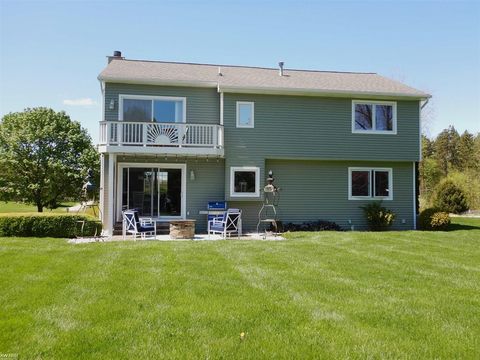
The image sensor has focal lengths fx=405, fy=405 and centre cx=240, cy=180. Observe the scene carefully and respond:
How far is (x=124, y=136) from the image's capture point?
1398 centimetres

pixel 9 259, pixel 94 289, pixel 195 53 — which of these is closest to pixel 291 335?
pixel 94 289

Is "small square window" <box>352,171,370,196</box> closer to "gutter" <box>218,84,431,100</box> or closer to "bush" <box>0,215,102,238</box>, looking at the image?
"gutter" <box>218,84,431,100</box>

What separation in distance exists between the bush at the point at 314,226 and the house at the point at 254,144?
346mm

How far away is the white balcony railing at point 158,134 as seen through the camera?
13.8 m

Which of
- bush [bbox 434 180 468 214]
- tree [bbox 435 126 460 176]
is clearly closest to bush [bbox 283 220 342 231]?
bush [bbox 434 180 468 214]

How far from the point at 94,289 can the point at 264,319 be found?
2.72 m

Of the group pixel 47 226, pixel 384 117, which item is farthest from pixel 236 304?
pixel 384 117

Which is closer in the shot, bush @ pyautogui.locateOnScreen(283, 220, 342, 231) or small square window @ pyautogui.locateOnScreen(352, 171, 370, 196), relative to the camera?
bush @ pyautogui.locateOnScreen(283, 220, 342, 231)

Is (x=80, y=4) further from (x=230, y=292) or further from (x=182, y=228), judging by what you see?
(x=230, y=292)

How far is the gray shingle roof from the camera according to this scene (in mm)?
15148

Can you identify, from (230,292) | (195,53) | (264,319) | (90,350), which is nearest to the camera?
(90,350)

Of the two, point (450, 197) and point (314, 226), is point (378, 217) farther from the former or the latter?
point (450, 197)

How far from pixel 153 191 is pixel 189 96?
3875 millimetres

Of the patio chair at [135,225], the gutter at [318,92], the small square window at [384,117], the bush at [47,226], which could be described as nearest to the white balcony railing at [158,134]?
the gutter at [318,92]
